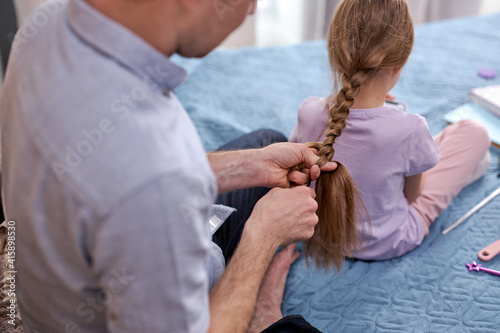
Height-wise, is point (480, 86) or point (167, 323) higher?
point (167, 323)

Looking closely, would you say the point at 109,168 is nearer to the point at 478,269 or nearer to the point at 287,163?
the point at 287,163

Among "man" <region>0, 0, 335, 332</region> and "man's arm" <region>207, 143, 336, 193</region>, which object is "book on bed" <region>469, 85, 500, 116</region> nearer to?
"man's arm" <region>207, 143, 336, 193</region>

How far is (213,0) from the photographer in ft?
2.11

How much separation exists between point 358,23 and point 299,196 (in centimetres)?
40

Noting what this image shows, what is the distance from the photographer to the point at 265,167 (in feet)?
3.29

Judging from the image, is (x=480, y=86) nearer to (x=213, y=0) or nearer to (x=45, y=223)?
(x=213, y=0)

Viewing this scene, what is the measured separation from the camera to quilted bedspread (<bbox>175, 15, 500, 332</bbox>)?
1.01 metres

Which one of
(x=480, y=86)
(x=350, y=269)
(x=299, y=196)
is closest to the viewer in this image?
(x=299, y=196)

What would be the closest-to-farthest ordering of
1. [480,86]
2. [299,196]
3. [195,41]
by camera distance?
[195,41] < [299,196] < [480,86]

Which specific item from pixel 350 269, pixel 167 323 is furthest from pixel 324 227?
pixel 167 323

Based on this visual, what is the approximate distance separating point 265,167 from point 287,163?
5 cm

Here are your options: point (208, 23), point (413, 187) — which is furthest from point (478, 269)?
point (208, 23)

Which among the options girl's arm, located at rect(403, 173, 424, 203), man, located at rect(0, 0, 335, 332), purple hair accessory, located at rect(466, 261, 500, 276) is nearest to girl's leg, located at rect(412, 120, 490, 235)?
girl's arm, located at rect(403, 173, 424, 203)

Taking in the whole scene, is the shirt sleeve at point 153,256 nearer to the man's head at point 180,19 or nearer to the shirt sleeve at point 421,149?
the man's head at point 180,19
